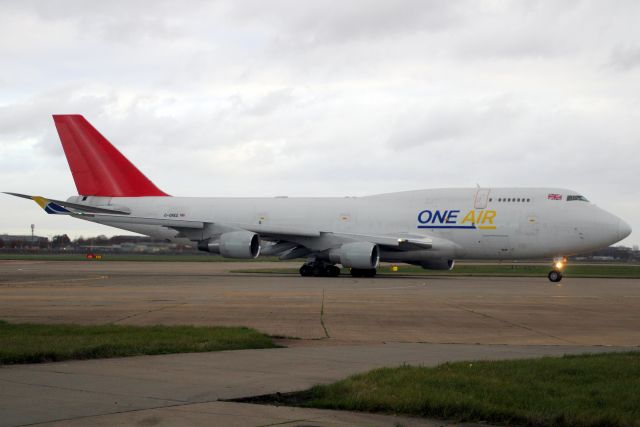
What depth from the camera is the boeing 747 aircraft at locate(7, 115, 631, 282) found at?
37.6m

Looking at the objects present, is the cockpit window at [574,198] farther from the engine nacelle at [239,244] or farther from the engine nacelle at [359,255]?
the engine nacelle at [239,244]

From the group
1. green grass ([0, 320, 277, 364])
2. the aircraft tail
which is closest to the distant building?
the aircraft tail

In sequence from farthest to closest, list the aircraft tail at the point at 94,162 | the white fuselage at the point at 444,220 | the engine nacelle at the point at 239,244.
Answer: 1. the aircraft tail at the point at 94,162
2. the engine nacelle at the point at 239,244
3. the white fuselage at the point at 444,220

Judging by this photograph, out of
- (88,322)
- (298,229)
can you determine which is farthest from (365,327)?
(298,229)

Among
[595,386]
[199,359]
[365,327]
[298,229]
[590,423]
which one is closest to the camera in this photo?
[590,423]


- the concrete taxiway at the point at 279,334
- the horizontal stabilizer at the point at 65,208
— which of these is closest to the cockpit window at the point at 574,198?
the concrete taxiway at the point at 279,334

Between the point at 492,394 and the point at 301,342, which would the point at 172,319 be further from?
the point at 492,394

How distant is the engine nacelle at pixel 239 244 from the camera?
39.7 meters

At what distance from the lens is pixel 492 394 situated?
7824mm

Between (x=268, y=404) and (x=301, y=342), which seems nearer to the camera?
A: (x=268, y=404)

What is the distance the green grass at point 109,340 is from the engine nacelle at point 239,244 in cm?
2478

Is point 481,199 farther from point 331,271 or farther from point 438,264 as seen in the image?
point 331,271

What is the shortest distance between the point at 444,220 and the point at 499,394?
104 ft

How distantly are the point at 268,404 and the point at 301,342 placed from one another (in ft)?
18.0
